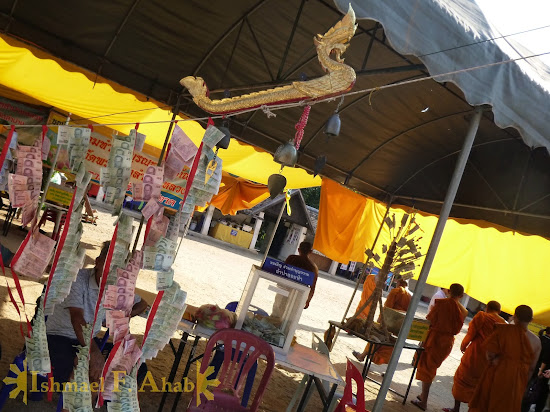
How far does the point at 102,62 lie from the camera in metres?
4.79

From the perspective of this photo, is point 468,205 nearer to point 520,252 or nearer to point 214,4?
point 520,252

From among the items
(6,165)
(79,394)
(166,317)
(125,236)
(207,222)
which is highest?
(6,165)

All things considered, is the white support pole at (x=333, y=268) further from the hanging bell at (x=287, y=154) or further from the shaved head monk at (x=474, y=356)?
the hanging bell at (x=287, y=154)

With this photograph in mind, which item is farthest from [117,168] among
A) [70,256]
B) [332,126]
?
[332,126]

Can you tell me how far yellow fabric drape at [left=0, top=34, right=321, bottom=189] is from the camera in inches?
181

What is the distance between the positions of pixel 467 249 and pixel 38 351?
6.34 m

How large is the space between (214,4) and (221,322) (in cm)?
290

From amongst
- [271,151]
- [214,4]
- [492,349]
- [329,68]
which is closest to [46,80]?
[214,4]

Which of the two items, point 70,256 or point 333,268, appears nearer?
point 70,256

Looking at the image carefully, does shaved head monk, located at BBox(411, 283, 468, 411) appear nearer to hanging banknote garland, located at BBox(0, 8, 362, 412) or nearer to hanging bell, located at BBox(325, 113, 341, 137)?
hanging bell, located at BBox(325, 113, 341, 137)

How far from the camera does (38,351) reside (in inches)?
99.5

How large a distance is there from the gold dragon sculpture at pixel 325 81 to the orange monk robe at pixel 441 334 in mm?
5160

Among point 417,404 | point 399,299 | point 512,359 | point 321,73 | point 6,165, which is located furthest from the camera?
point 399,299

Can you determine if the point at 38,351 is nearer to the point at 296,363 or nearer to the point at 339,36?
the point at 296,363
